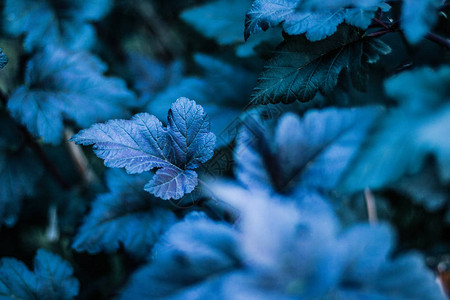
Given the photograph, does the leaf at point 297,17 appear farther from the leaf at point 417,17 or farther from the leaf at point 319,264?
the leaf at point 319,264

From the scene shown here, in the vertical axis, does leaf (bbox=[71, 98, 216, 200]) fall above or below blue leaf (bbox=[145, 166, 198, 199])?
above

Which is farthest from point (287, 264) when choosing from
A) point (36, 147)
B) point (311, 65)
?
point (36, 147)

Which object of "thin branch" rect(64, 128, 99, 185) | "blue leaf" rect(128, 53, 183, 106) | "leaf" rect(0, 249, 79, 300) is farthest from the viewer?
"blue leaf" rect(128, 53, 183, 106)

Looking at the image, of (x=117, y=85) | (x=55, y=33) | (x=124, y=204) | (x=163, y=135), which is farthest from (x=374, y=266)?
(x=55, y=33)

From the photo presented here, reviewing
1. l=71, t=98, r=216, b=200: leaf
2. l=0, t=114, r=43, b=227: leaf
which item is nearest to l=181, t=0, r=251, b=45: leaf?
l=71, t=98, r=216, b=200: leaf

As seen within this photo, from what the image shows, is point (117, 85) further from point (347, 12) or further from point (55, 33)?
point (347, 12)

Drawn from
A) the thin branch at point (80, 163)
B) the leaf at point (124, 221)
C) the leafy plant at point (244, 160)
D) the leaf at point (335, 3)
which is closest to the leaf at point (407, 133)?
the leafy plant at point (244, 160)

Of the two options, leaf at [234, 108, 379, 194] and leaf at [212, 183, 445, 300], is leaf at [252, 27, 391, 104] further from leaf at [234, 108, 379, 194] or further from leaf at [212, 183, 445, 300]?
leaf at [212, 183, 445, 300]
